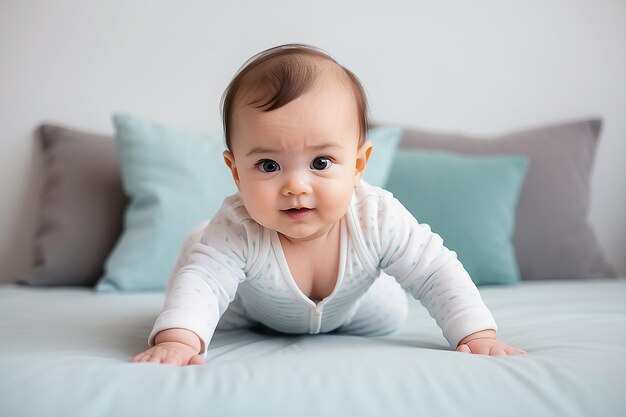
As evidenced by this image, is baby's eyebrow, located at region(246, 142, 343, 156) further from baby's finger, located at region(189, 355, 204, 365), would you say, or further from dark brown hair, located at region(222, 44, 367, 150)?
baby's finger, located at region(189, 355, 204, 365)

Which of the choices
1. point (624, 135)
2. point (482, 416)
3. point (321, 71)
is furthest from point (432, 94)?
point (482, 416)

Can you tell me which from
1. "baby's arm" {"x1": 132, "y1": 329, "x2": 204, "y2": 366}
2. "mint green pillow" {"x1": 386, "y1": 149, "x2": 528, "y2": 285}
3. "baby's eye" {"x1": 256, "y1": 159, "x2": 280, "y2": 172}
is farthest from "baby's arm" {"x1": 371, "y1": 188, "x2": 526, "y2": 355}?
"mint green pillow" {"x1": 386, "y1": 149, "x2": 528, "y2": 285}

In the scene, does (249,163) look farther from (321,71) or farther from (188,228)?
(188,228)

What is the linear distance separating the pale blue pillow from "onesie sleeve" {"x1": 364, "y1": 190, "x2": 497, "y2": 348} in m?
0.75

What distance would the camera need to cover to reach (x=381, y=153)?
1.98 meters

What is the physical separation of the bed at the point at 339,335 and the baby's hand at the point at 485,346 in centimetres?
5

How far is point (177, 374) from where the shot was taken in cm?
87

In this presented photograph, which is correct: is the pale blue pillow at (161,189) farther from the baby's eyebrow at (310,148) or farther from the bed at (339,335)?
the baby's eyebrow at (310,148)

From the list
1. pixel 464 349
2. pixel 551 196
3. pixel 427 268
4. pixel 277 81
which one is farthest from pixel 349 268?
pixel 551 196

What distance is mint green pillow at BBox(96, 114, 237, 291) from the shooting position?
1.86 m

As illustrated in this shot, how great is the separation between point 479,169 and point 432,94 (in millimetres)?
575

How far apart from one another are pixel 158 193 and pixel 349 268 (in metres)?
0.91

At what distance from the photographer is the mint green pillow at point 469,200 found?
6.10 ft

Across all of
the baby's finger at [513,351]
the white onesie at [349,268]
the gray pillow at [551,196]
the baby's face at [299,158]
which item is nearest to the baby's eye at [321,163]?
the baby's face at [299,158]
